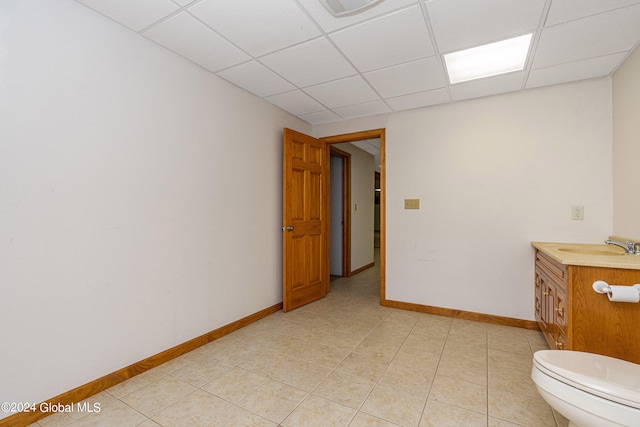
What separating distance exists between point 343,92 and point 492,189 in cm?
186

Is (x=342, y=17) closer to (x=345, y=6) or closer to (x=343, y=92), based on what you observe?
(x=345, y=6)

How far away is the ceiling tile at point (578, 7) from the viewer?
1688 millimetres

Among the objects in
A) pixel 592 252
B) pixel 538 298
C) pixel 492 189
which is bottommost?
pixel 538 298

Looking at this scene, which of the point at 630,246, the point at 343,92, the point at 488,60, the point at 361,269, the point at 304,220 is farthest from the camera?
the point at 361,269

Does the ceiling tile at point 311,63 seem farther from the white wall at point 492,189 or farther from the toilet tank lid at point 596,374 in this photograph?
the toilet tank lid at point 596,374

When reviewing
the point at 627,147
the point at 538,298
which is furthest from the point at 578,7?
the point at 538,298

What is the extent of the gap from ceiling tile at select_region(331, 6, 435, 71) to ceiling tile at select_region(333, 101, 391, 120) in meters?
0.88

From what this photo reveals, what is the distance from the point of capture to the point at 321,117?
3.80m

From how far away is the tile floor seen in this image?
5.31 feet

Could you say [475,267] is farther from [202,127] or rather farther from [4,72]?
[4,72]

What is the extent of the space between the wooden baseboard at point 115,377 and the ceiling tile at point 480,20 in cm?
298

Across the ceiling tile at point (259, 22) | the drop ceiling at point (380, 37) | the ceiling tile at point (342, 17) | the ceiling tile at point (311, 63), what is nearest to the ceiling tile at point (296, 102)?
the drop ceiling at point (380, 37)

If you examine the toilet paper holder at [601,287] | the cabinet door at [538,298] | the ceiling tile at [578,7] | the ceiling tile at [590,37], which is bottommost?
the cabinet door at [538,298]

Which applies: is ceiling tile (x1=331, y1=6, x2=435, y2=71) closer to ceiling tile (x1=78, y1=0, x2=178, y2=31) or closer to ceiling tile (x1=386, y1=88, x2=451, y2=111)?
ceiling tile (x1=386, y1=88, x2=451, y2=111)
